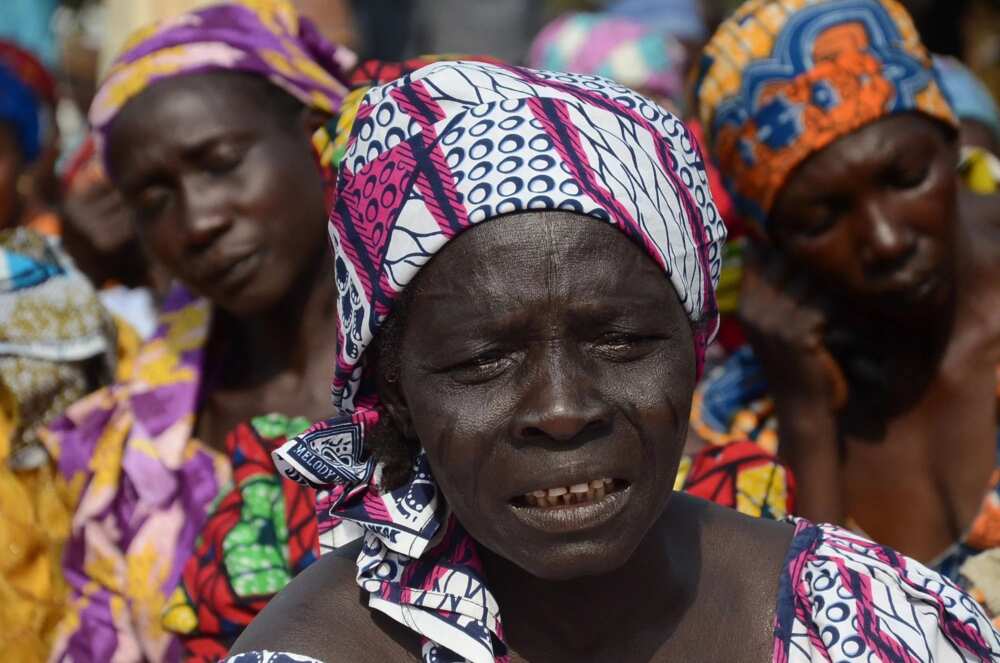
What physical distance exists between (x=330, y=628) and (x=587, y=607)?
0.41 meters

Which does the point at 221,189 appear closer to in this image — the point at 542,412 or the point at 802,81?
the point at 802,81

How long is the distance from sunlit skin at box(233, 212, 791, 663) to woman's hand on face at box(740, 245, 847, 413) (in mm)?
1707

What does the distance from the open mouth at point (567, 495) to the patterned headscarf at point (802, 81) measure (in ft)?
6.07

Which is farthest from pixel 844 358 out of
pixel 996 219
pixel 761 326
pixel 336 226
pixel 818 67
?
pixel 336 226

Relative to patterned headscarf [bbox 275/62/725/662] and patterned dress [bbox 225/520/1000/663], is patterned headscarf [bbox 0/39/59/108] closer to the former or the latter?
patterned headscarf [bbox 275/62/725/662]

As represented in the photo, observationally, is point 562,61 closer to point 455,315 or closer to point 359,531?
point 359,531

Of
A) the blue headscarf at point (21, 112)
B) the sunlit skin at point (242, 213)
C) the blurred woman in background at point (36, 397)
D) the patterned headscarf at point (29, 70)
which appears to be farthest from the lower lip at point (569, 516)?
the patterned headscarf at point (29, 70)

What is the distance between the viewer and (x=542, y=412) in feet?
6.23

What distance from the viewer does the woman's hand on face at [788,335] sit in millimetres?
3771

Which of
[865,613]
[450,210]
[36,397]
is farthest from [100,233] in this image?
[865,613]

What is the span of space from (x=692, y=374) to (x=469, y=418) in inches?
14.1

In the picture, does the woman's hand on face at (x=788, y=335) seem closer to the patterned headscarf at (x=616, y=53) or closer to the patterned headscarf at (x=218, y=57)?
the patterned headscarf at (x=218, y=57)

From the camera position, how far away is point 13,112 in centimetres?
508

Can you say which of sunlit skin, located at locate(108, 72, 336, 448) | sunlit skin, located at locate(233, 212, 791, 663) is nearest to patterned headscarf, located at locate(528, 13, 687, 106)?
sunlit skin, located at locate(108, 72, 336, 448)
